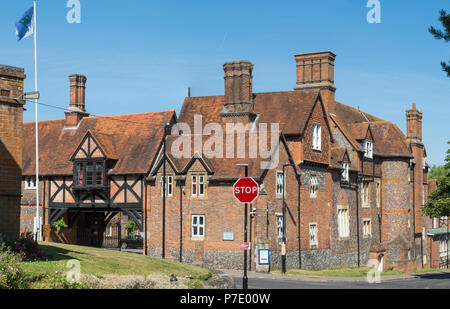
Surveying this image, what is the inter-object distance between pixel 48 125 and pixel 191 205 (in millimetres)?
19318

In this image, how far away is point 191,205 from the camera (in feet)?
134

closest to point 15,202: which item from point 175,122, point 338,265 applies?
point 175,122

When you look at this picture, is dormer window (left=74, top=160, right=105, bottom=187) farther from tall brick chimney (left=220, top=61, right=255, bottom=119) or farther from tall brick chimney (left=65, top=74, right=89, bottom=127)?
tall brick chimney (left=220, top=61, right=255, bottom=119)

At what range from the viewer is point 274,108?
45750mm

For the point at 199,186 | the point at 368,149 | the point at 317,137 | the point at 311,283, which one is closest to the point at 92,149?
the point at 199,186

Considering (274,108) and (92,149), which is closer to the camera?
(274,108)

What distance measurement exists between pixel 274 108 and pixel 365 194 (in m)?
14.1

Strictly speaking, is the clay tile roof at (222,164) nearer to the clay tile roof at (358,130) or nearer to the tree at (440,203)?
the tree at (440,203)

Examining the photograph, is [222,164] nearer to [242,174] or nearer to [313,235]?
[242,174]

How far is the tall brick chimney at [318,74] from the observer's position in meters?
50.9

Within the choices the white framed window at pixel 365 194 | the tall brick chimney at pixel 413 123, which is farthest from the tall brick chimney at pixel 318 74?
the tall brick chimney at pixel 413 123

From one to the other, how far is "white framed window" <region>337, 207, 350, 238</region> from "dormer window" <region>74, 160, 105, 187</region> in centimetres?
1857
